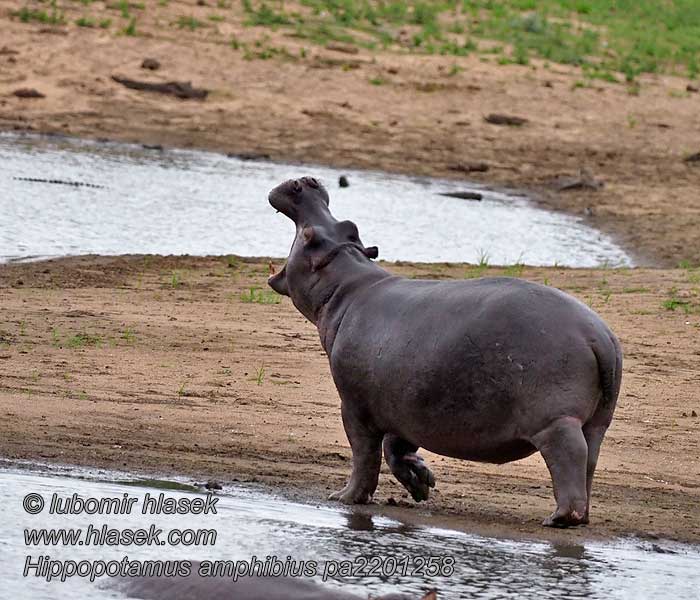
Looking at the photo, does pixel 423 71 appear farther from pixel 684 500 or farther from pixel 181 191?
pixel 684 500

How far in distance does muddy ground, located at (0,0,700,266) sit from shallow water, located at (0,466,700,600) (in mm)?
14381

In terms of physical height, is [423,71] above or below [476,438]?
below

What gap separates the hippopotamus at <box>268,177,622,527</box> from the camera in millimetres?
5898

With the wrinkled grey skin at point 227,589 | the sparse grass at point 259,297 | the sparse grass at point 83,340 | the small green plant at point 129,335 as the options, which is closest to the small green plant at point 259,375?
the small green plant at point 129,335

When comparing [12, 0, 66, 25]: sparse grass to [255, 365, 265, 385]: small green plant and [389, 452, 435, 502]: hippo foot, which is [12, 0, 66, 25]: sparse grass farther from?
[389, 452, 435, 502]: hippo foot

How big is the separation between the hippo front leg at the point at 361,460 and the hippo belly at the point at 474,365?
0.05m

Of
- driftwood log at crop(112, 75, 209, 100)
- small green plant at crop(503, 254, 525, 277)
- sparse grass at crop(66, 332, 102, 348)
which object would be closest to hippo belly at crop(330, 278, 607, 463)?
sparse grass at crop(66, 332, 102, 348)

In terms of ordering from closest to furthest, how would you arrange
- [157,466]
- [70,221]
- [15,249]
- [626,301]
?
[157,466], [626,301], [15,249], [70,221]

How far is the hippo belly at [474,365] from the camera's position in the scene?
19.4ft

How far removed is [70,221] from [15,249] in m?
1.86

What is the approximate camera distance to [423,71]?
1028 inches

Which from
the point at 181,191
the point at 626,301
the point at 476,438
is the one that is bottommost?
the point at 181,191

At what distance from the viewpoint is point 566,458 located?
5852 mm

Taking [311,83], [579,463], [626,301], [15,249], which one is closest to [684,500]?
[579,463]
